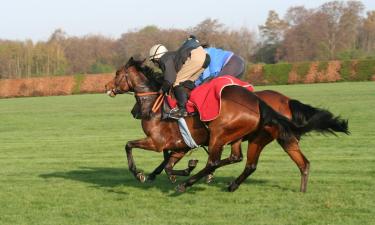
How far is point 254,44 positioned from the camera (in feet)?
352

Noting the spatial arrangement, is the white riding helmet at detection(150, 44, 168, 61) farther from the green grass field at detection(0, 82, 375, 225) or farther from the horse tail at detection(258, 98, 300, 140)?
the green grass field at detection(0, 82, 375, 225)

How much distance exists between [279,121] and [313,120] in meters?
0.55

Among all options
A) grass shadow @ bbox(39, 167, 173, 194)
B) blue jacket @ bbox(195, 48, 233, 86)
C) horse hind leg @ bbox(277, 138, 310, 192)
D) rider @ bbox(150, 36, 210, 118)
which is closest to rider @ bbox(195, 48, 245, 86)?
blue jacket @ bbox(195, 48, 233, 86)

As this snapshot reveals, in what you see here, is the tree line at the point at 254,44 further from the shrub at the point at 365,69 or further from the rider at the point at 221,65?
the rider at the point at 221,65

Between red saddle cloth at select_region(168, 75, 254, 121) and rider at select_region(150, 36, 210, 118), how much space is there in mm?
153

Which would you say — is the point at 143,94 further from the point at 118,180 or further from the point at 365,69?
the point at 365,69

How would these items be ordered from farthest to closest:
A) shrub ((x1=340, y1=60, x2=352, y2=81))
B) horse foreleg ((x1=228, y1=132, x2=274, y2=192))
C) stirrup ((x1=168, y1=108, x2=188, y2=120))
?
shrub ((x1=340, y1=60, x2=352, y2=81)) → horse foreleg ((x1=228, y1=132, x2=274, y2=192)) → stirrup ((x1=168, y1=108, x2=188, y2=120))

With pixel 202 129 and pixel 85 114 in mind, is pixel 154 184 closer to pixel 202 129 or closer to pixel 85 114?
pixel 202 129

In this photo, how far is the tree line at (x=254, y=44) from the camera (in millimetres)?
98562

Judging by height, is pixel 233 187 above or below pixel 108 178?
above

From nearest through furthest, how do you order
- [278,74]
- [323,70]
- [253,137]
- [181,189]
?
[181,189], [253,137], [323,70], [278,74]

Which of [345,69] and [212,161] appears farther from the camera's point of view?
[345,69]

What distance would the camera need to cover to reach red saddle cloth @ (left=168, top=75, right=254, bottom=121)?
880 cm

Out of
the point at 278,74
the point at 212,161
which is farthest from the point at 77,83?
the point at 212,161
